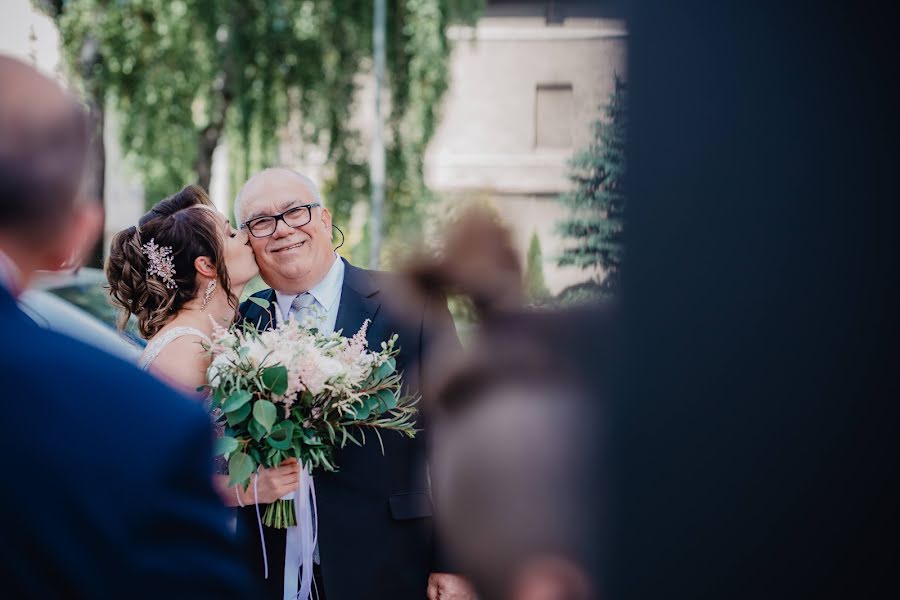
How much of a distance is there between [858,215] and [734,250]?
147 mm

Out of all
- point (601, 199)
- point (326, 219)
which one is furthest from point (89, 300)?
point (601, 199)

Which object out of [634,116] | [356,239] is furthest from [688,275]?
[356,239]

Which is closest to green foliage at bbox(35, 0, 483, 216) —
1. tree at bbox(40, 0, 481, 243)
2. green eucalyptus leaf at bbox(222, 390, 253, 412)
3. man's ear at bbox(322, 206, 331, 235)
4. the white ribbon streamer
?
tree at bbox(40, 0, 481, 243)

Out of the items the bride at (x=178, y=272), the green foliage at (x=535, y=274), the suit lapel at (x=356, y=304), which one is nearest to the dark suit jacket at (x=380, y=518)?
the suit lapel at (x=356, y=304)

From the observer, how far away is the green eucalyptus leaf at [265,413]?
2.31m

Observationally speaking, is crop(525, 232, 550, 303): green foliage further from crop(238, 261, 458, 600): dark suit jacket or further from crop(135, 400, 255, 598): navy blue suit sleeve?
crop(238, 261, 458, 600): dark suit jacket

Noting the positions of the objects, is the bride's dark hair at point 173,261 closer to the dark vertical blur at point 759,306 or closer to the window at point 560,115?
the window at point 560,115

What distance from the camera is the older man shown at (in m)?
2.62

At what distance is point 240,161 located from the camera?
38.9 feet

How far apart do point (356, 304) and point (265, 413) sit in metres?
0.64

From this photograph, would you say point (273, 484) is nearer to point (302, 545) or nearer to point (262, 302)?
point (302, 545)

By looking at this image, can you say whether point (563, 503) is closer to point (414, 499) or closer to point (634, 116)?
point (634, 116)

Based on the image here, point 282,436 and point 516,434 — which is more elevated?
point 516,434

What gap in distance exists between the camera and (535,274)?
58.0 inches
